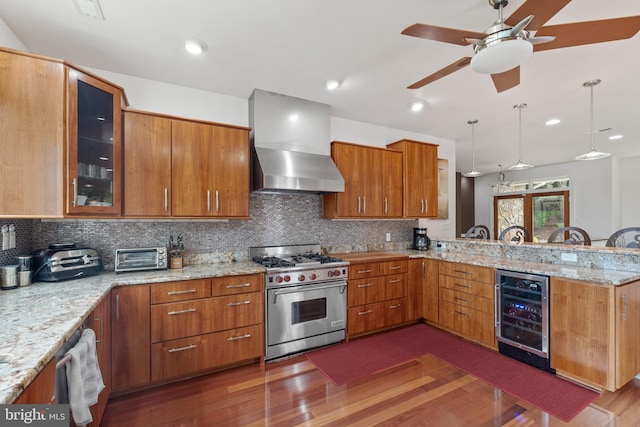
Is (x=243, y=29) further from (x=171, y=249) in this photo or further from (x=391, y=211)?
(x=391, y=211)

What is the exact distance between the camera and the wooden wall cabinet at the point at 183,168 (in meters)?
2.41

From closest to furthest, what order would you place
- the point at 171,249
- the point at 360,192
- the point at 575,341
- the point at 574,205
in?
the point at 575,341 → the point at 171,249 → the point at 360,192 → the point at 574,205

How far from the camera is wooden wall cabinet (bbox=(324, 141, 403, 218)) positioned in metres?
3.45

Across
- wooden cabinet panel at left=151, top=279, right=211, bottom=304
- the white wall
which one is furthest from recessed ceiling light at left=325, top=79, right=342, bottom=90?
the white wall

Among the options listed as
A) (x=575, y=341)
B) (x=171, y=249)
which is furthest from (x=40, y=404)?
(x=575, y=341)

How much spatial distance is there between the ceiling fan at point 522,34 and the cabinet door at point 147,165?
2.15 meters

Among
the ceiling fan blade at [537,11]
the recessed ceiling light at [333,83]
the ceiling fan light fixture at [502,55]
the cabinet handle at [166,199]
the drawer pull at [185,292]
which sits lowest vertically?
the drawer pull at [185,292]

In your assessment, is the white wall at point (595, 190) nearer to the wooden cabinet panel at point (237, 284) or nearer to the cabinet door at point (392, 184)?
the cabinet door at point (392, 184)

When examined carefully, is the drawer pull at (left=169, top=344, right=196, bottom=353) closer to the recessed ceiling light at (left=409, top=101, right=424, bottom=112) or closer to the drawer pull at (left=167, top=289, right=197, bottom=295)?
the drawer pull at (left=167, top=289, right=197, bottom=295)

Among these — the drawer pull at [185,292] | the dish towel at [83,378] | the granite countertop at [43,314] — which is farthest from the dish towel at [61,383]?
the drawer pull at [185,292]

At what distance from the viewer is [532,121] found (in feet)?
13.2

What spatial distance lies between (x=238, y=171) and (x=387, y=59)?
1.72 meters

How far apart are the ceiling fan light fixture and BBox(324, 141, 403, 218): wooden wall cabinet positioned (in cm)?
189

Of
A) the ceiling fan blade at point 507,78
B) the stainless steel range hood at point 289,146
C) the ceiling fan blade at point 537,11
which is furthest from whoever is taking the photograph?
the stainless steel range hood at point 289,146
